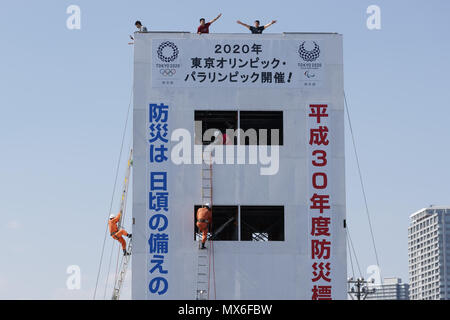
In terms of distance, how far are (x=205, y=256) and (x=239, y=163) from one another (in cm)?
422

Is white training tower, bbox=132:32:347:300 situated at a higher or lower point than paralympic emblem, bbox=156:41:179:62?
lower

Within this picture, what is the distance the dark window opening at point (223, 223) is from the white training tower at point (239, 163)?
175 millimetres

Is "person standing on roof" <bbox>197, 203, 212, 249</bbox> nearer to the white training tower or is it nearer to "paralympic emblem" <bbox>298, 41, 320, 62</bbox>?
the white training tower

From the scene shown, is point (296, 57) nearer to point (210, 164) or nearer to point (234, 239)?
point (210, 164)

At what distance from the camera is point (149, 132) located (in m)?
34.6

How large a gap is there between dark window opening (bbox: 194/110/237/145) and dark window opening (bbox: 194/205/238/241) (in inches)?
120

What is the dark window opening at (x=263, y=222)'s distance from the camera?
35.7 metres

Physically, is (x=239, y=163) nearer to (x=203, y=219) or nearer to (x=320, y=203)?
(x=203, y=219)

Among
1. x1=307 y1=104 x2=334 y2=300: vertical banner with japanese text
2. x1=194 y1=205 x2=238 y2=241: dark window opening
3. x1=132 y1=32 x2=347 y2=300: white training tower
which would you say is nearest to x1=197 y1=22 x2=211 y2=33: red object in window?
x1=132 y1=32 x2=347 y2=300: white training tower

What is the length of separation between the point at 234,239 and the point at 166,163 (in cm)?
515

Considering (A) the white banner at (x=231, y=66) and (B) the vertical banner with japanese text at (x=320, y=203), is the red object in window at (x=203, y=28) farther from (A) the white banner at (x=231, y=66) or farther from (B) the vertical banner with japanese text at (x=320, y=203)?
(B) the vertical banner with japanese text at (x=320, y=203)

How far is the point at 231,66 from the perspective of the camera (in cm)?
3522

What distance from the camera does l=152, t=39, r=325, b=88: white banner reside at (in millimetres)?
35156

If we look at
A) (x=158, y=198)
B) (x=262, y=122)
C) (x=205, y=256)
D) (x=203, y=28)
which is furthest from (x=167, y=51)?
(x=205, y=256)
